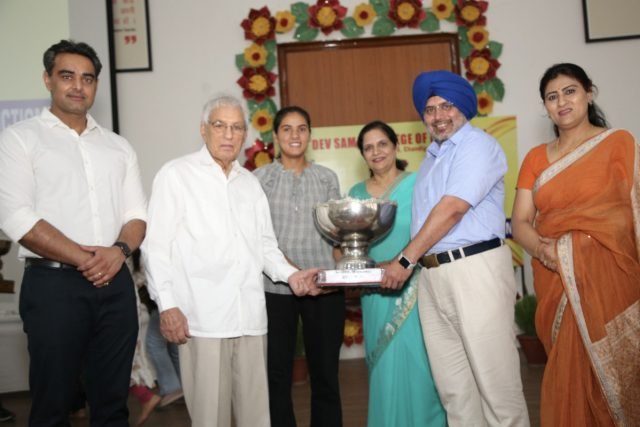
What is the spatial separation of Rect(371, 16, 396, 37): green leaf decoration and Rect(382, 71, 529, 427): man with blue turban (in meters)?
2.43

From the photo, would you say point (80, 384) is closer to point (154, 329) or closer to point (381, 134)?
point (154, 329)

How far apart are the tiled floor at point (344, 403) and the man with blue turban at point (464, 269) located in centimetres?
89

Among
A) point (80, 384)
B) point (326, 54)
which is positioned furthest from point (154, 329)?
point (326, 54)

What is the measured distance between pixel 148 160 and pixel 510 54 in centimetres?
290

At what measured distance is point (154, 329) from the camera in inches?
147

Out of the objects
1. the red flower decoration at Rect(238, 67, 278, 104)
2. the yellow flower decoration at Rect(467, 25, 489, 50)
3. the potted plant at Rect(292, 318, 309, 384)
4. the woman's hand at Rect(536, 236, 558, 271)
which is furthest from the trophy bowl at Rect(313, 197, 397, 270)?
the yellow flower decoration at Rect(467, 25, 489, 50)

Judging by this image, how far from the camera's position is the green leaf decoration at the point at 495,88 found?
461 cm

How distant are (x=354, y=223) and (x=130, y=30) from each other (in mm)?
3122

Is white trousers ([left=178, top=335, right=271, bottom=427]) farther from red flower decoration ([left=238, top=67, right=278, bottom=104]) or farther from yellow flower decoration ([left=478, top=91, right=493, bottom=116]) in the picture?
yellow flower decoration ([left=478, top=91, right=493, bottom=116])

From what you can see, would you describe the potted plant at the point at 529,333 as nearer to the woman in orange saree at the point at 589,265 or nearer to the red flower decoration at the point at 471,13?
the woman in orange saree at the point at 589,265

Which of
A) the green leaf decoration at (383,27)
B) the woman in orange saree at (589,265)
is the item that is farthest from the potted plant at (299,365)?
the green leaf decoration at (383,27)

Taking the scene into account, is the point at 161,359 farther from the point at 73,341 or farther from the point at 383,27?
the point at 383,27

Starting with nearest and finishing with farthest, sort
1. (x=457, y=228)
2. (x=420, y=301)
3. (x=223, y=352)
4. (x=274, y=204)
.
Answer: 1. (x=223, y=352)
2. (x=457, y=228)
3. (x=420, y=301)
4. (x=274, y=204)

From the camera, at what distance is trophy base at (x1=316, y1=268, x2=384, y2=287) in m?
2.18
